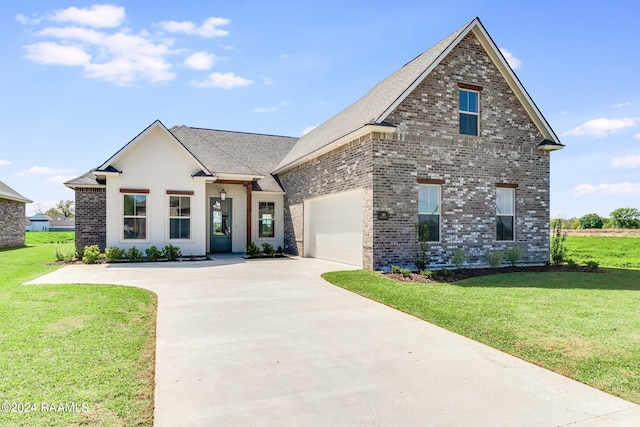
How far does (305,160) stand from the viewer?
55.7ft

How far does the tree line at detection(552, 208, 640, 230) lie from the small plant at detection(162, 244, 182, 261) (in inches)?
1215

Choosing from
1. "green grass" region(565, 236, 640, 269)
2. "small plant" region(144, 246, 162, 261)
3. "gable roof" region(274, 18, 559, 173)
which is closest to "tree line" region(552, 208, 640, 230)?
"green grass" region(565, 236, 640, 269)

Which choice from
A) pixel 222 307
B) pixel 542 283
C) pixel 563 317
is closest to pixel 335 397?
pixel 222 307

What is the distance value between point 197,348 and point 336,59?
1176 centimetres

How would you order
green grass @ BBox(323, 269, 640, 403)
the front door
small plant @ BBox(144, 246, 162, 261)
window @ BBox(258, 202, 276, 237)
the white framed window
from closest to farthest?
green grass @ BBox(323, 269, 640, 403)
small plant @ BBox(144, 246, 162, 261)
the white framed window
the front door
window @ BBox(258, 202, 276, 237)

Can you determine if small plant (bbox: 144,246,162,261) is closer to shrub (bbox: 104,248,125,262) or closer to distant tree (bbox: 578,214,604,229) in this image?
shrub (bbox: 104,248,125,262)

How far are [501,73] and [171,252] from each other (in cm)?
1409

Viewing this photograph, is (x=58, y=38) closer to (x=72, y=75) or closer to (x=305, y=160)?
(x=72, y=75)

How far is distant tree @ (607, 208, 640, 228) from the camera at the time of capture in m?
31.9

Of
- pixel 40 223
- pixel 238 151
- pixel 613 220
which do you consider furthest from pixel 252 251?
pixel 40 223

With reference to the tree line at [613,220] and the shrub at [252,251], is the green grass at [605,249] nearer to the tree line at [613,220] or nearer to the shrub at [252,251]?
the tree line at [613,220]

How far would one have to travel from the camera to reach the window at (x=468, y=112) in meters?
13.5

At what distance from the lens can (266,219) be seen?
19.8 metres

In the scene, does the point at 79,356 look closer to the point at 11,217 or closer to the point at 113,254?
the point at 113,254
